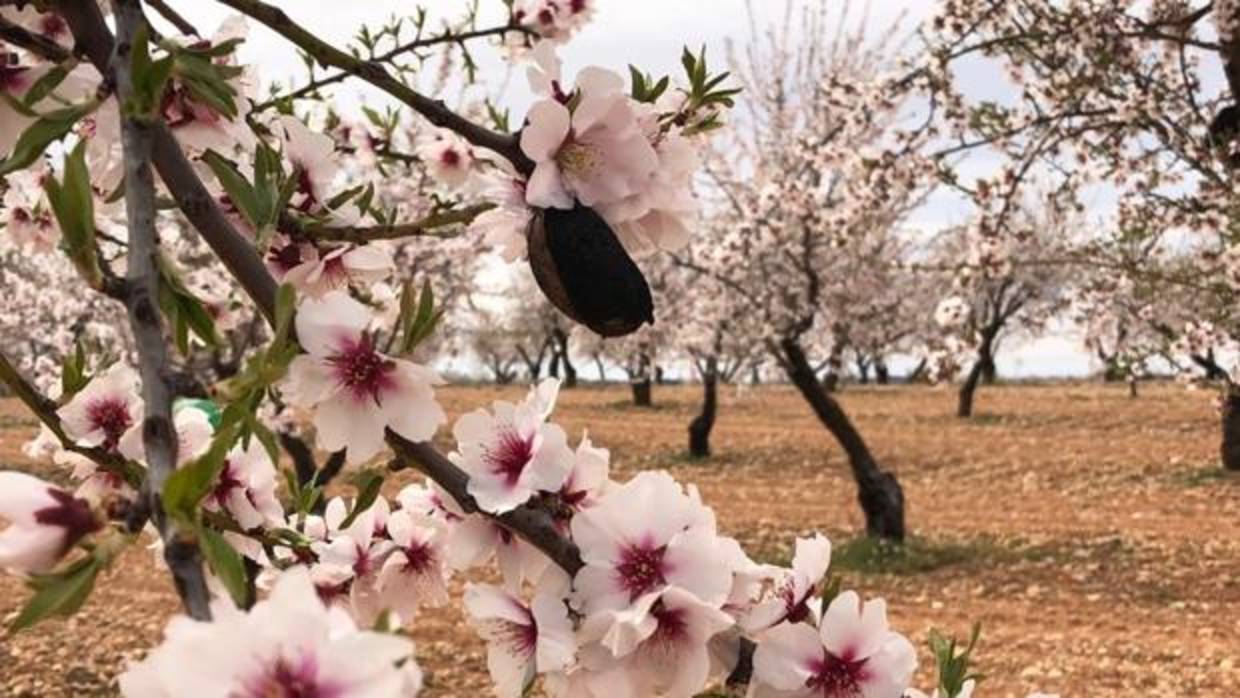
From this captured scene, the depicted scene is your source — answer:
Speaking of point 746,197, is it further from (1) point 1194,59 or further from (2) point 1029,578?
(1) point 1194,59

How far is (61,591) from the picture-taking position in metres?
0.69

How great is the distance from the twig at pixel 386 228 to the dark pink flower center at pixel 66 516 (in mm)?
490

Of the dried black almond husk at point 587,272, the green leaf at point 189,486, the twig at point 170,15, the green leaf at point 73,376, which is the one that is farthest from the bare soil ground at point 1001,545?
the twig at point 170,15

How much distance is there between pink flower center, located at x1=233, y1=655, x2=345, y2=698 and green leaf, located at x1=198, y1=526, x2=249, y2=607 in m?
0.08

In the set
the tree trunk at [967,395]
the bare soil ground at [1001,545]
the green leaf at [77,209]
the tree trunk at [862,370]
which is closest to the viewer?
the green leaf at [77,209]

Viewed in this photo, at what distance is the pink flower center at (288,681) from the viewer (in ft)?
1.92

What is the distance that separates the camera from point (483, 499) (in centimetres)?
105

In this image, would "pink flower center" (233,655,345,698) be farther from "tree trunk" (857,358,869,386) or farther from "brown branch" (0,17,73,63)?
"tree trunk" (857,358,869,386)

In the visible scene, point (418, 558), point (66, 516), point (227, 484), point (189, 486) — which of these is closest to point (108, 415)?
point (227, 484)

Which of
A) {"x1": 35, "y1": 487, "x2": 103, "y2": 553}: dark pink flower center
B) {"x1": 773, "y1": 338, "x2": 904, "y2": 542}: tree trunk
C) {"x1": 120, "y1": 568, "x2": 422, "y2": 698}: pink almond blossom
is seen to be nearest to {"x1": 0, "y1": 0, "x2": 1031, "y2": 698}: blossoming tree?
{"x1": 35, "y1": 487, "x2": 103, "y2": 553}: dark pink flower center

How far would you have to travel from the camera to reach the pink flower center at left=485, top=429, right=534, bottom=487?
1.11 m

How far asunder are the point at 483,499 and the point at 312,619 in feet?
1.53

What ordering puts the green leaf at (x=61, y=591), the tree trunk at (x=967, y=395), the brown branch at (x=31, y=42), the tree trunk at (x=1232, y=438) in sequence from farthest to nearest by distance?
the tree trunk at (x=967, y=395) → the tree trunk at (x=1232, y=438) → the brown branch at (x=31, y=42) → the green leaf at (x=61, y=591)

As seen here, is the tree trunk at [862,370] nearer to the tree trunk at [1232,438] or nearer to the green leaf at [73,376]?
the tree trunk at [1232,438]
